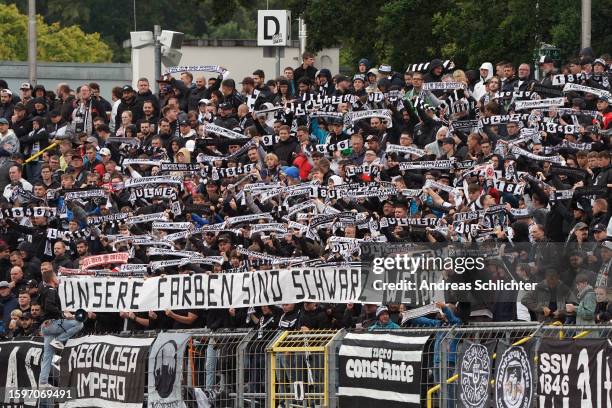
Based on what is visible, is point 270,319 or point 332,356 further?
point 270,319

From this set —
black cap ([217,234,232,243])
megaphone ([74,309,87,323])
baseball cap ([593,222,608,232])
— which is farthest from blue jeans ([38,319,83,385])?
baseball cap ([593,222,608,232])

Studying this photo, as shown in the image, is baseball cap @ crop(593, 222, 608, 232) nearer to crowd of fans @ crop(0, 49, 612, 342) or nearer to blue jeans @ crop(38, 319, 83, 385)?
crowd of fans @ crop(0, 49, 612, 342)

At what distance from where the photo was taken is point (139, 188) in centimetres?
2589

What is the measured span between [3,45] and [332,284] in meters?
72.8

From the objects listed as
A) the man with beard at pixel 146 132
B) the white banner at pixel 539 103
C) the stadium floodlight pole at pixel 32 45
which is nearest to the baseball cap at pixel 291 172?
the white banner at pixel 539 103

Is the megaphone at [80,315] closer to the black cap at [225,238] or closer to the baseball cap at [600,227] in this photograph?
the black cap at [225,238]

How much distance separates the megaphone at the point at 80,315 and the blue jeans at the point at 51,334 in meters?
0.06

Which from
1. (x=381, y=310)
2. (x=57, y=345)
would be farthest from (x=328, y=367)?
(x=57, y=345)

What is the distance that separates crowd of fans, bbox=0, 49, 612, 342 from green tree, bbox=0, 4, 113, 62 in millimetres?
60003

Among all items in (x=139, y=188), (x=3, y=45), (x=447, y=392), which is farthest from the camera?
(x=3, y=45)

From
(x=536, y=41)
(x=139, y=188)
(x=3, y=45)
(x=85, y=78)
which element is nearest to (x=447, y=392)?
(x=139, y=188)

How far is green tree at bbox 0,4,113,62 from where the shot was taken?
3529 inches

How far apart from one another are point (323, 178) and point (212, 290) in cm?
369

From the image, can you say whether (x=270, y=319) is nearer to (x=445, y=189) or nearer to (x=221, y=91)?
(x=445, y=189)
